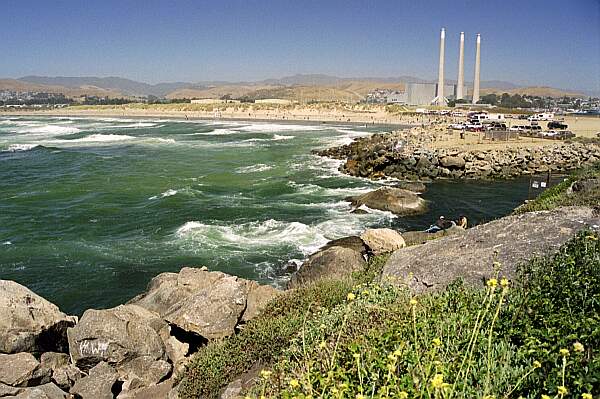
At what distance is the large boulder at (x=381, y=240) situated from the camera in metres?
15.6

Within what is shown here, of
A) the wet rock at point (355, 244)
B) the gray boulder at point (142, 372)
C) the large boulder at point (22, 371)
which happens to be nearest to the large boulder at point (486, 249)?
the gray boulder at point (142, 372)

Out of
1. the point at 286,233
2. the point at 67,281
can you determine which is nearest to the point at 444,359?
the point at 67,281

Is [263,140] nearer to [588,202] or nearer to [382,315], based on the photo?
[588,202]

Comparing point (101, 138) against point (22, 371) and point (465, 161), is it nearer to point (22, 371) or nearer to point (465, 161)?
point (465, 161)

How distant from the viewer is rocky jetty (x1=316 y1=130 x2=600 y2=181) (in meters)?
34.1

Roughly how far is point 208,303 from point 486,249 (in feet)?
17.9

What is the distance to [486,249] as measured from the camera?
27.4ft

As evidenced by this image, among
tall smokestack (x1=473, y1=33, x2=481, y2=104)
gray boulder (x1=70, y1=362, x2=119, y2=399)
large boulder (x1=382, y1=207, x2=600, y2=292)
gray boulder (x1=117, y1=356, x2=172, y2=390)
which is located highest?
tall smokestack (x1=473, y1=33, x2=481, y2=104)

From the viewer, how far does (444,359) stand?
3.87m

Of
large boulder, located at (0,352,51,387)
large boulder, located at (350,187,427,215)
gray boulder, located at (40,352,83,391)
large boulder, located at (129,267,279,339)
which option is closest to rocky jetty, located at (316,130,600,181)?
large boulder, located at (350,187,427,215)

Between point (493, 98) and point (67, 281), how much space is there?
145 m

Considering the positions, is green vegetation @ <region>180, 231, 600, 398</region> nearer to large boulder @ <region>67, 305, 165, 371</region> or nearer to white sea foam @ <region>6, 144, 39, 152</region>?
large boulder @ <region>67, 305, 165, 371</region>

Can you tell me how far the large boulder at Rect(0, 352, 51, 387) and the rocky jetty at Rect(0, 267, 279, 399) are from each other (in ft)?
0.05

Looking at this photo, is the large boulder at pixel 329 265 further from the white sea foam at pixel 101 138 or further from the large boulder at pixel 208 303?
the white sea foam at pixel 101 138
